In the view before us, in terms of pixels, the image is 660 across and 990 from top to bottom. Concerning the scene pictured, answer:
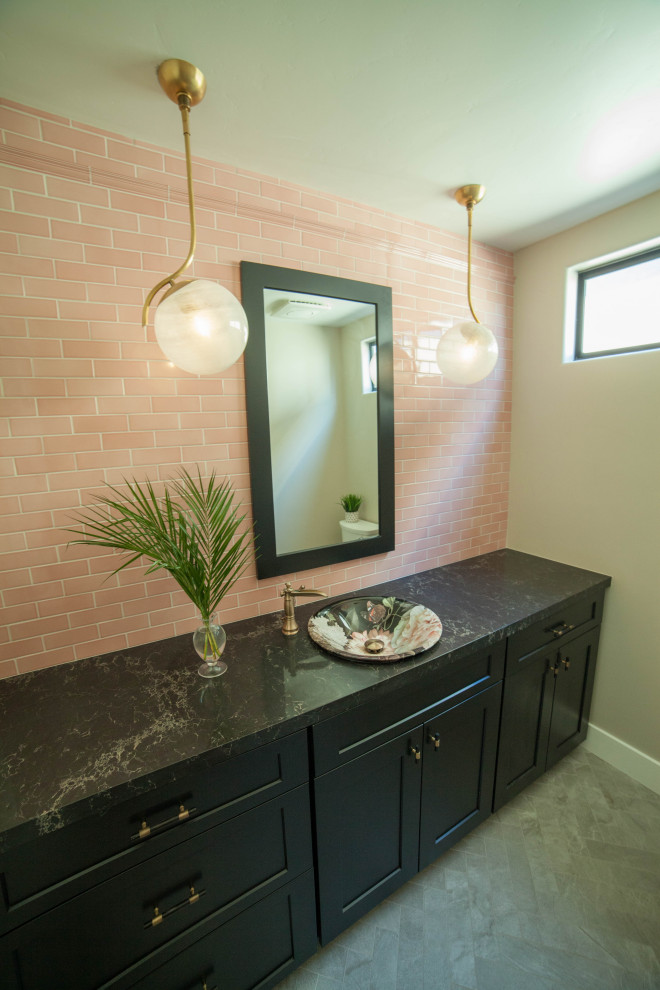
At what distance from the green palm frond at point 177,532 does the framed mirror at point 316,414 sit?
20 centimetres

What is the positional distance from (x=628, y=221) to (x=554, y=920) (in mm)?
2687

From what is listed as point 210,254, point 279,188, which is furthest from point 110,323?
point 279,188

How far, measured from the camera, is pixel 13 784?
83 centimetres

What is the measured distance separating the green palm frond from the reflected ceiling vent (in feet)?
2.17

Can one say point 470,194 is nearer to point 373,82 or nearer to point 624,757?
point 373,82

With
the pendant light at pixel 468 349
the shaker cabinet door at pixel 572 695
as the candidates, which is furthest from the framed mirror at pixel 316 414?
the shaker cabinet door at pixel 572 695

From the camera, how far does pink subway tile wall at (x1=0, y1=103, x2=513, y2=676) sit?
1119 mm

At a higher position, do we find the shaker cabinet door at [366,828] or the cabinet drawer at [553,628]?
the cabinet drawer at [553,628]

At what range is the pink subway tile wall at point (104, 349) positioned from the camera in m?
1.12

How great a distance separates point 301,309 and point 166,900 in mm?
1790

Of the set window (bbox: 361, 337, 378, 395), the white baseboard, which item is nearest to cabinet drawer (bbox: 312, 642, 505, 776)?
the white baseboard

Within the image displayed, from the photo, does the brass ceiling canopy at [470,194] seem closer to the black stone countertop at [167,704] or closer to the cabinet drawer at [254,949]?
the black stone countertop at [167,704]

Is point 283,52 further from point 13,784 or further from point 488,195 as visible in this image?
point 13,784

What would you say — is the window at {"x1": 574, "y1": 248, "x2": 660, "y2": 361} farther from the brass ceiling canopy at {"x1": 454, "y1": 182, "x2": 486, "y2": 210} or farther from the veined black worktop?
the veined black worktop
